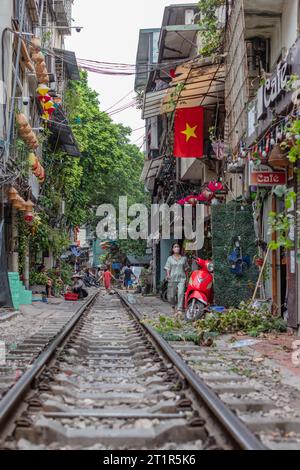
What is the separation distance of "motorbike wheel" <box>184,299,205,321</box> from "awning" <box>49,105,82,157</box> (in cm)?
1654

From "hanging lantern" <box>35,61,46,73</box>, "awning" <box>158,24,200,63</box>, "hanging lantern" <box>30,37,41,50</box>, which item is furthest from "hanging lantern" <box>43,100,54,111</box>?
"awning" <box>158,24,200,63</box>

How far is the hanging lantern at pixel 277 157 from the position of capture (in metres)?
10.8

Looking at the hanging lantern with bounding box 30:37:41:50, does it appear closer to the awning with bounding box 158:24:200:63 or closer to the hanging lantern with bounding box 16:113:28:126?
the hanging lantern with bounding box 16:113:28:126

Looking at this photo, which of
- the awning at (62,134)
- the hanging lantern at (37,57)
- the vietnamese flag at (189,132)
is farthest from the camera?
the awning at (62,134)

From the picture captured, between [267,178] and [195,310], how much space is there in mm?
3183

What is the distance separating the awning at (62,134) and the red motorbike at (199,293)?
16.2m

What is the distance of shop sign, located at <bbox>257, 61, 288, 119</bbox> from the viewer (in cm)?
1002

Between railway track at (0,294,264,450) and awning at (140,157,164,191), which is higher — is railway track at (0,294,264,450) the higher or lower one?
the lower one

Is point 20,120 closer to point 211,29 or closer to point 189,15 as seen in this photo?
point 211,29

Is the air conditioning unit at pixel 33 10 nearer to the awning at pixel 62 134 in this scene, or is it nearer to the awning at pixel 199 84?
the awning at pixel 62 134

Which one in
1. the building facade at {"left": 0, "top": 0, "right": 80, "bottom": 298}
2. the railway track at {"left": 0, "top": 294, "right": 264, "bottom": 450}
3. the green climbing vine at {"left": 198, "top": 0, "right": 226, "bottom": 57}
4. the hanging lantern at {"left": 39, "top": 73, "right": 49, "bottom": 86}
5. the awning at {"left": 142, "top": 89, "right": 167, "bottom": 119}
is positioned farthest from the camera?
the hanging lantern at {"left": 39, "top": 73, "right": 49, "bottom": 86}

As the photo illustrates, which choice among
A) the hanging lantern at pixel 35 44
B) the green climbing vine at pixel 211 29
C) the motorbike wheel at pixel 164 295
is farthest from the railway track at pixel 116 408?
the motorbike wheel at pixel 164 295
